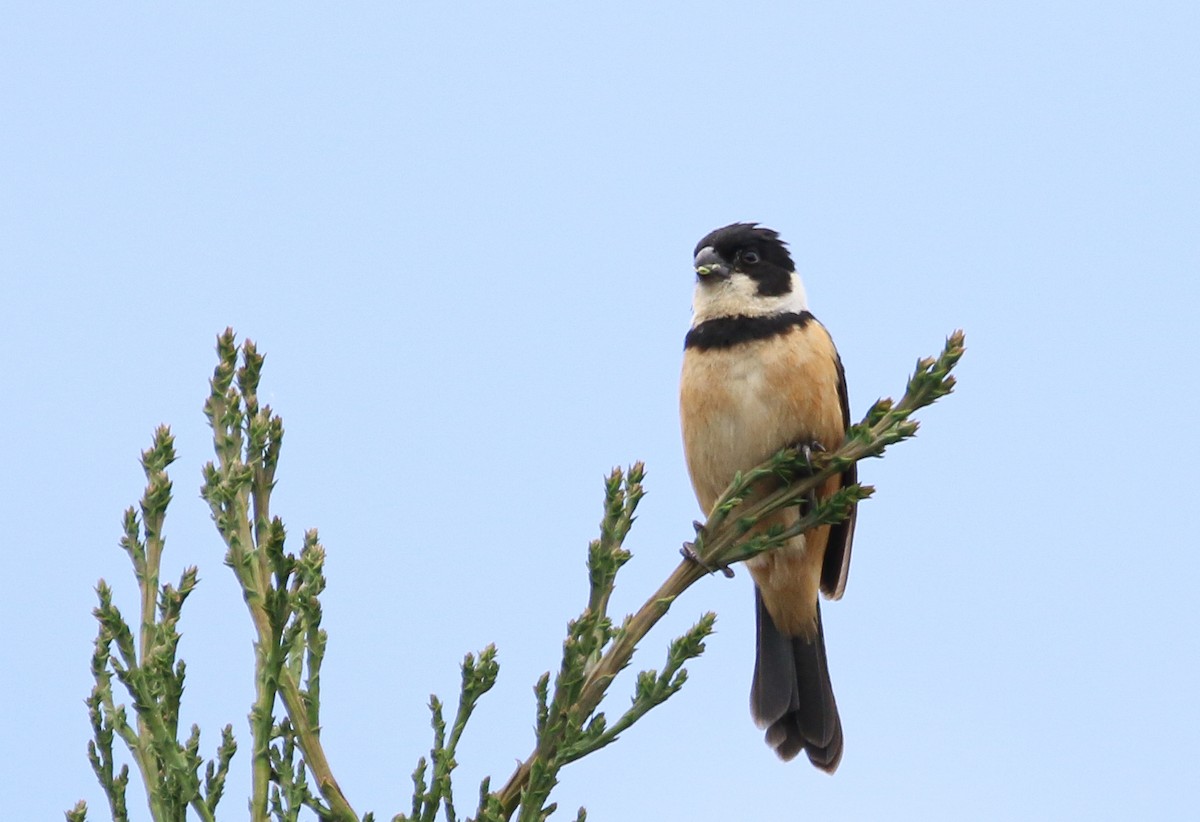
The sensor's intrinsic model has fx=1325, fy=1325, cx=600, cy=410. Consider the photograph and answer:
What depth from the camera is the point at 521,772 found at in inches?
110

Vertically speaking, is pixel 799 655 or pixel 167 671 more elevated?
pixel 799 655

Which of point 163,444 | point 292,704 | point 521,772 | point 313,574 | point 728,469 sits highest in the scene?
point 728,469

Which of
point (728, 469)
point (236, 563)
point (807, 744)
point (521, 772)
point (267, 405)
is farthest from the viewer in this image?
point (807, 744)

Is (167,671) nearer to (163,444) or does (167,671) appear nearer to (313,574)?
(313,574)

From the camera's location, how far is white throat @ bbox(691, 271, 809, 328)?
5473mm

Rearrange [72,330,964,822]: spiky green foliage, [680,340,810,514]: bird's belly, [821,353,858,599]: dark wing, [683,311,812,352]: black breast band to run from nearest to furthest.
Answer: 1. [72,330,964,822]: spiky green foliage
2. [680,340,810,514]: bird's belly
3. [683,311,812,352]: black breast band
4. [821,353,858,599]: dark wing

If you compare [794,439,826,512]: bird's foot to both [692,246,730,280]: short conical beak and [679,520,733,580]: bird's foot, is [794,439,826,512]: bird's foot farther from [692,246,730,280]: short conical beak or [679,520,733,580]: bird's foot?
[692,246,730,280]: short conical beak

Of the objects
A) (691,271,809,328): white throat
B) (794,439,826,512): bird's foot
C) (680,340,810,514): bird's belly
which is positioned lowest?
(794,439,826,512): bird's foot

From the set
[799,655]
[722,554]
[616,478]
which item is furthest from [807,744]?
[616,478]

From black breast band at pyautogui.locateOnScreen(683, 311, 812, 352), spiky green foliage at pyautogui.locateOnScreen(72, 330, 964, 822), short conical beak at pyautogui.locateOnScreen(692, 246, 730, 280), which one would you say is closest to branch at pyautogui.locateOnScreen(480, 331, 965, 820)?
spiky green foliage at pyautogui.locateOnScreen(72, 330, 964, 822)

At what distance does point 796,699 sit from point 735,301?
5.75 ft

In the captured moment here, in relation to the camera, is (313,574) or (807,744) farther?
(807,744)

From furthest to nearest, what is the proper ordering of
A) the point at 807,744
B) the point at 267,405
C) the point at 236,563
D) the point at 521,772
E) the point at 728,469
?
the point at 807,744, the point at 728,469, the point at 267,405, the point at 236,563, the point at 521,772

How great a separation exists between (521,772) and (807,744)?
316 cm
